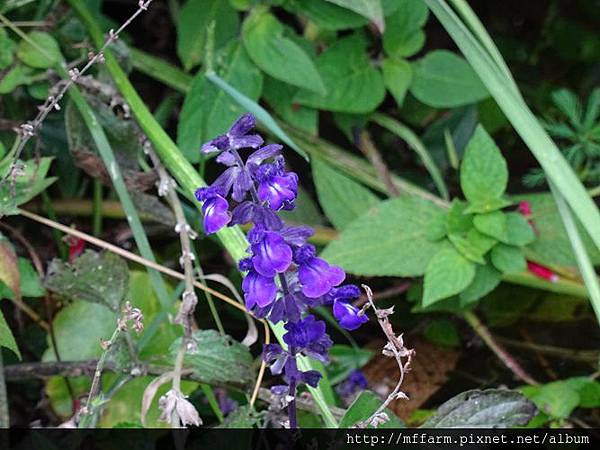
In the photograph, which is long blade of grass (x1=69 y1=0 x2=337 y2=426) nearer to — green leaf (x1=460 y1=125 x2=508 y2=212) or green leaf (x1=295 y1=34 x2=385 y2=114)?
green leaf (x1=295 y1=34 x2=385 y2=114)

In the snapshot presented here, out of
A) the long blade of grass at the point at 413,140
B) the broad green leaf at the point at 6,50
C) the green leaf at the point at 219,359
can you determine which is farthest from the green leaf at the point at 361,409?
the broad green leaf at the point at 6,50

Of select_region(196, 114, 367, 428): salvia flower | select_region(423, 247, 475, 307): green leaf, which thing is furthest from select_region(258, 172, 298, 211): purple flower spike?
select_region(423, 247, 475, 307): green leaf

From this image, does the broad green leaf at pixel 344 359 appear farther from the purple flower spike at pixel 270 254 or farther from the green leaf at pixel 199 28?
the purple flower spike at pixel 270 254

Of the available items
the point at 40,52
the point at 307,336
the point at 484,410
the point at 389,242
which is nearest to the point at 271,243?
the point at 307,336

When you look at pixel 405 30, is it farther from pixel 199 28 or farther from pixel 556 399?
pixel 556 399

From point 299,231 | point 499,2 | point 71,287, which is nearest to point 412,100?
point 499,2

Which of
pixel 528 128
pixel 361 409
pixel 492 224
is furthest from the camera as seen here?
pixel 492 224

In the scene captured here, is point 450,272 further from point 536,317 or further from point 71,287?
point 71,287
